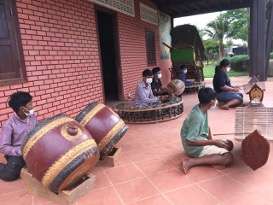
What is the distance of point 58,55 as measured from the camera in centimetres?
482

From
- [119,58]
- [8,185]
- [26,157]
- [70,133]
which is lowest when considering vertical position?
[8,185]

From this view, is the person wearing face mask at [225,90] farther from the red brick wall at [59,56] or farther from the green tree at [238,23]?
the green tree at [238,23]

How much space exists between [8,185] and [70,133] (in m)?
1.13

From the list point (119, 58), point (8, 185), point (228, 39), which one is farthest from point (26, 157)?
point (228, 39)

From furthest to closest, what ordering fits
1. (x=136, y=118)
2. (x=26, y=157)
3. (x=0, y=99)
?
(x=136, y=118) → (x=0, y=99) → (x=26, y=157)

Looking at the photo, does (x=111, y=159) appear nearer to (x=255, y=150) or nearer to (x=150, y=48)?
(x=255, y=150)

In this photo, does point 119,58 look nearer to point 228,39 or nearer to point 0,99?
point 0,99

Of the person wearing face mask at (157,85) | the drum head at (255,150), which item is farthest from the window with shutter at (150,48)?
the drum head at (255,150)

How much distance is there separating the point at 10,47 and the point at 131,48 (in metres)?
4.78

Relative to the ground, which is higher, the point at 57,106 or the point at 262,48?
the point at 262,48

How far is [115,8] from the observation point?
7.17 meters

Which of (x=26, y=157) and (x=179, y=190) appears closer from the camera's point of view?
(x=26, y=157)

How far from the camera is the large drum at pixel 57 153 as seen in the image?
2293 millimetres

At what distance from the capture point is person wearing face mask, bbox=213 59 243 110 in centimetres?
601
